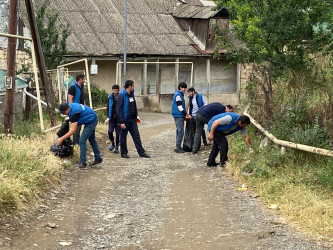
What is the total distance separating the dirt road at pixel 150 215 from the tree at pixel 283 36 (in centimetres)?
355

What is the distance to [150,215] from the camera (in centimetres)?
895

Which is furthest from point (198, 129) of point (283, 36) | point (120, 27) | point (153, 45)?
point (120, 27)

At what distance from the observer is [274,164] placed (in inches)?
424

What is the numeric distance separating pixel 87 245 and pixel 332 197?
3.58 m

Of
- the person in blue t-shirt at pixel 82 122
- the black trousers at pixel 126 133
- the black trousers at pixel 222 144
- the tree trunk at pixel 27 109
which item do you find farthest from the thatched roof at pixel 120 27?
the black trousers at pixel 222 144

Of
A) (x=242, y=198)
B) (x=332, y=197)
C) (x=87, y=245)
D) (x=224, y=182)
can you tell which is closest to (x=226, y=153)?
(x=224, y=182)

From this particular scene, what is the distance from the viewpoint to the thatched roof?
28750 mm

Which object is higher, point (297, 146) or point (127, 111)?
point (127, 111)

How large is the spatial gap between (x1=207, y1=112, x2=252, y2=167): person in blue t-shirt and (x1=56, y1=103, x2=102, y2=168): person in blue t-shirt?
228 cm

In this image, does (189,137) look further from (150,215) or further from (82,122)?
(150,215)

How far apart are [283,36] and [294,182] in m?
5.42

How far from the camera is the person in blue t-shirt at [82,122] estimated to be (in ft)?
37.7

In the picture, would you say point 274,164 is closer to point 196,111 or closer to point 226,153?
point 226,153

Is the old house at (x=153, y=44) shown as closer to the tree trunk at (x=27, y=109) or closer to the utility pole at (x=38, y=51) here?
the tree trunk at (x=27, y=109)
